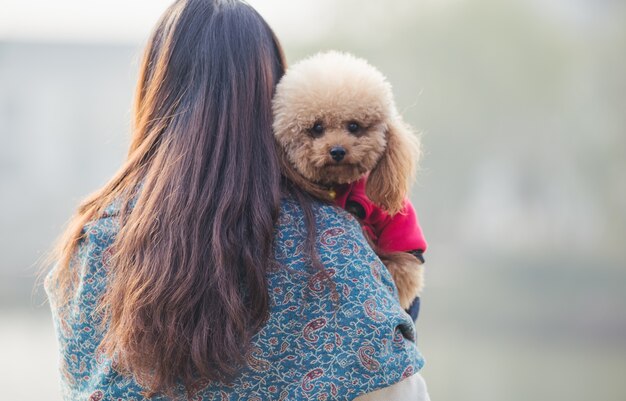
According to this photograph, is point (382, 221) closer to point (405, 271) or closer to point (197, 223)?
point (405, 271)

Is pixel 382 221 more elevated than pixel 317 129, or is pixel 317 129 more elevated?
pixel 317 129

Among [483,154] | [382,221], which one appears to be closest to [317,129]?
[382,221]

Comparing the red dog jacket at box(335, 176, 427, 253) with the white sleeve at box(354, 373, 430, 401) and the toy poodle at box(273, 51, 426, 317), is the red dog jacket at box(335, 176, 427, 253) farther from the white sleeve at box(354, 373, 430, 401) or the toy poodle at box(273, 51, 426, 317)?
the white sleeve at box(354, 373, 430, 401)

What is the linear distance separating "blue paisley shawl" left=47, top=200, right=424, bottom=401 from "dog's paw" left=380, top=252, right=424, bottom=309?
16 cm

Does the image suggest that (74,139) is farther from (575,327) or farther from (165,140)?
(165,140)

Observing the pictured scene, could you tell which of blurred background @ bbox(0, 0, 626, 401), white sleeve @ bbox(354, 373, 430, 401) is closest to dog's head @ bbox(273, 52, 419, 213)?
white sleeve @ bbox(354, 373, 430, 401)

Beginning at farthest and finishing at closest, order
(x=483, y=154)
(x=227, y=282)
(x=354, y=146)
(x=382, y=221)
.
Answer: (x=483, y=154) < (x=382, y=221) < (x=354, y=146) < (x=227, y=282)

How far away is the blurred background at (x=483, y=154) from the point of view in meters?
6.59

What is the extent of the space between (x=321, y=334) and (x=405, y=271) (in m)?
0.25

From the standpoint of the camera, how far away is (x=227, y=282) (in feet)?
3.31

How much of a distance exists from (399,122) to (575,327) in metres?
5.82

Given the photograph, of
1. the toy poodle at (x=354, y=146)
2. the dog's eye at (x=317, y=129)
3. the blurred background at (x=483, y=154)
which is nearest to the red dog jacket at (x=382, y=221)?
the toy poodle at (x=354, y=146)

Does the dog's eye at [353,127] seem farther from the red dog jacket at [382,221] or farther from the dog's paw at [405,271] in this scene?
the dog's paw at [405,271]

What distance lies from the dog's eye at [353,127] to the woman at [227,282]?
121mm
